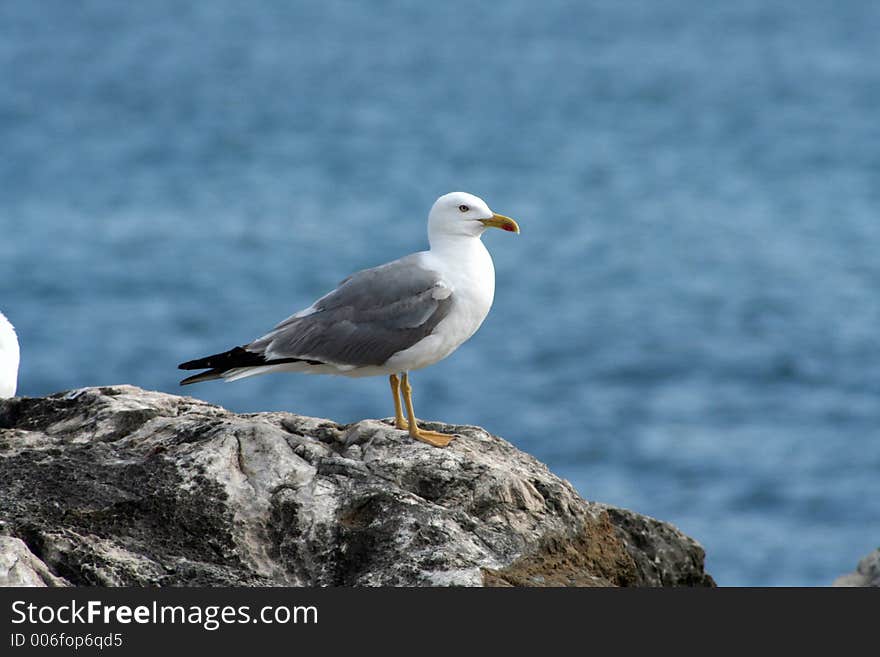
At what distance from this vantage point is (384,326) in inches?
343

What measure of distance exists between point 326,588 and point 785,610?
2.06 m

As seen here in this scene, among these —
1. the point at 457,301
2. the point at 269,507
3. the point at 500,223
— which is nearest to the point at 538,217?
the point at 500,223

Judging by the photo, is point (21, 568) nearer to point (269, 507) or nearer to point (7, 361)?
point (269, 507)

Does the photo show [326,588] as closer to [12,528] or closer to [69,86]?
[12,528]

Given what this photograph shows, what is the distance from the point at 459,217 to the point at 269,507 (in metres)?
2.59

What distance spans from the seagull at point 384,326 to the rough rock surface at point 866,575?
2915 mm

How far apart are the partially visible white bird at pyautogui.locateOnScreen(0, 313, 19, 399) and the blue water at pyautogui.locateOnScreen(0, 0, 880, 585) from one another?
11997 mm

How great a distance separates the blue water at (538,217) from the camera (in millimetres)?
24172

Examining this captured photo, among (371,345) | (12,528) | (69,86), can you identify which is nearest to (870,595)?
(371,345)

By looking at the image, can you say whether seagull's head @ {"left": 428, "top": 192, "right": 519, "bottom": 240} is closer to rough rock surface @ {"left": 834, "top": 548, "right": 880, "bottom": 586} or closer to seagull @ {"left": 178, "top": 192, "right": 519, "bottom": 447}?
seagull @ {"left": 178, "top": 192, "right": 519, "bottom": 447}

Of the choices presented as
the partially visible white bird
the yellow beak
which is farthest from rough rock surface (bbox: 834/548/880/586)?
the partially visible white bird

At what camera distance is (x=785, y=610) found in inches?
272

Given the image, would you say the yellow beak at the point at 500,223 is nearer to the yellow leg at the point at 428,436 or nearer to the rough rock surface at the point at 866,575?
the yellow leg at the point at 428,436

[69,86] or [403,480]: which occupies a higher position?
[69,86]
